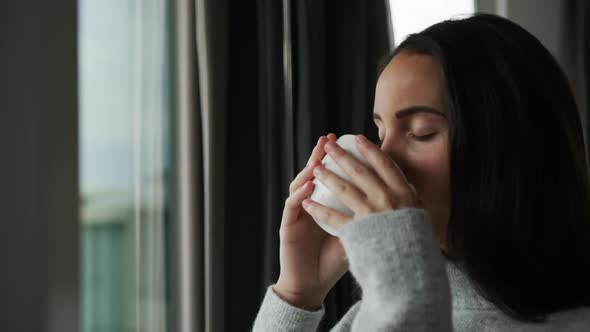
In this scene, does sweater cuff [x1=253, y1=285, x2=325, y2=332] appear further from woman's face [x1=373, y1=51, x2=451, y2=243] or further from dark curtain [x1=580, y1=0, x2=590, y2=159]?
dark curtain [x1=580, y1=0, x2=590, y2=159]

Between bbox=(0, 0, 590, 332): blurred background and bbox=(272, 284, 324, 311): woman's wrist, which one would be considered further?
bbox=(0, 0, 590, 332): blurred background

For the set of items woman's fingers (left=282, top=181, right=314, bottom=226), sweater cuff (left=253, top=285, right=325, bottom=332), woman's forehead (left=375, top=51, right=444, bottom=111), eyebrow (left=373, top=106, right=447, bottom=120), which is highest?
woman's forehead (left=375, top=51, right=444, bottom=111)

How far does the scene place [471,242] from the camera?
87cm

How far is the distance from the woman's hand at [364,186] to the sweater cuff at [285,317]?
9.0 inches

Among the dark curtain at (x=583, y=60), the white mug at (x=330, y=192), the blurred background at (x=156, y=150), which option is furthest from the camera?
the dark curtain at (x=583, y=60)

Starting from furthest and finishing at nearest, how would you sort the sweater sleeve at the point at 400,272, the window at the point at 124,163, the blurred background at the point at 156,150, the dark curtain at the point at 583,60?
the dark curtain at the point at 583,60 → the window at the point at 124,163 → the blurred background at the point at 156,150 → the sweater sleeve at the point at 400,272

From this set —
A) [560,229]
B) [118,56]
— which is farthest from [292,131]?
[560,229]

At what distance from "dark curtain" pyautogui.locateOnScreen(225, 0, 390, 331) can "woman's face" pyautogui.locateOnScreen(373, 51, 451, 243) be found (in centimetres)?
53

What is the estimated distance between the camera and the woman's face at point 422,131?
0.83 m

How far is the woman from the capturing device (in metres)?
0.82

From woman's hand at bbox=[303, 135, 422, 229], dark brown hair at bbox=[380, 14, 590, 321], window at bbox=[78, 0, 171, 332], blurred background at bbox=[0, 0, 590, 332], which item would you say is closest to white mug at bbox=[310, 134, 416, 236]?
woman's hand at bbox=[303, 135, 422, 229]

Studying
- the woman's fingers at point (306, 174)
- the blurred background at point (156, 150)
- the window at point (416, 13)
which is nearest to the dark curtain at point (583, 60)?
the window at point (416, 13)

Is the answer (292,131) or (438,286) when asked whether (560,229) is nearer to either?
(438,286)

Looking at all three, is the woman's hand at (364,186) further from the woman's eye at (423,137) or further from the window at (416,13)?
the window at (416,13)
